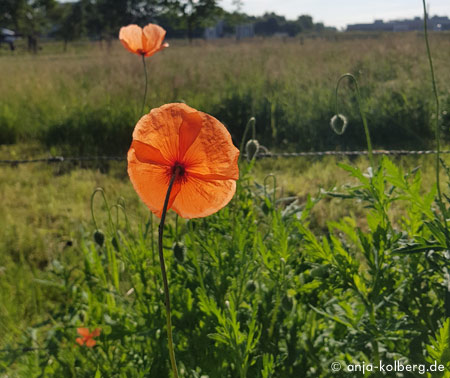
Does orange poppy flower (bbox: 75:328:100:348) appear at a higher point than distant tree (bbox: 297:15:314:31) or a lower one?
lower

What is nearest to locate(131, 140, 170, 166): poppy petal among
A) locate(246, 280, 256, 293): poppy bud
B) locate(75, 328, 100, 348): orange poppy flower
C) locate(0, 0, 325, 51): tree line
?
locate(246, 280, 256, 293): poppy bud

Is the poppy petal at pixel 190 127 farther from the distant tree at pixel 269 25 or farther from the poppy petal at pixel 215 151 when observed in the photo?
the distant tree at pixel 269 25

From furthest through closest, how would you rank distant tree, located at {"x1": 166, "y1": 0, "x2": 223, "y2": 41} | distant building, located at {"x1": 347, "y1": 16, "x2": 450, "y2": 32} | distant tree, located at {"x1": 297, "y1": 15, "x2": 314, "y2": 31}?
distant tree, located at {"x1": 297, "y1": 15, "x2": 314, "y2": 31}
distant tree, located at {"x1": 166, "y1": 0, "x2": 223, "y2": 41}
distant building, located at {"x1": 347, "y1": 16, "x2": 450, "y2": 32}

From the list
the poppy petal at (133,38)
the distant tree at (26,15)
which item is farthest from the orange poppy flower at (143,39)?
the distant tree at (26,15)

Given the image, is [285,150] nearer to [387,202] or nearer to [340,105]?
[340,105]

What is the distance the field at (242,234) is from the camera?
3.79 ft

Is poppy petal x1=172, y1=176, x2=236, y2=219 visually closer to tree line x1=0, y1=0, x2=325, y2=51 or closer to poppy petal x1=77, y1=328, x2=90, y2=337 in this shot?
poppy petal x1=77, y1=328, x2=90, y2=337

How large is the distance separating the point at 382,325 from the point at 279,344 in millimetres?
321

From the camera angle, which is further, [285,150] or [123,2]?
[123,2]

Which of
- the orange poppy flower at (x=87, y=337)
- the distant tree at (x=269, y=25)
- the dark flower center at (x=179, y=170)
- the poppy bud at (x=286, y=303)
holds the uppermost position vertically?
the distant tree at (x=269, y=25)

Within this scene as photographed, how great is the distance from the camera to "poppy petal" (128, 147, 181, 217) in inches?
26.0

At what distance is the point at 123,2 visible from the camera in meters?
37.8

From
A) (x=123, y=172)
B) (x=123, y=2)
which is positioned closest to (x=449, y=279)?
(x=123, y=172)

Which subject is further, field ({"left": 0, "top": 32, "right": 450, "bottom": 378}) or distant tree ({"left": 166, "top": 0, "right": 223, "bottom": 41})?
distant tree ({"left": 166, "top": 0, "right": 223, "bottom": 41})
